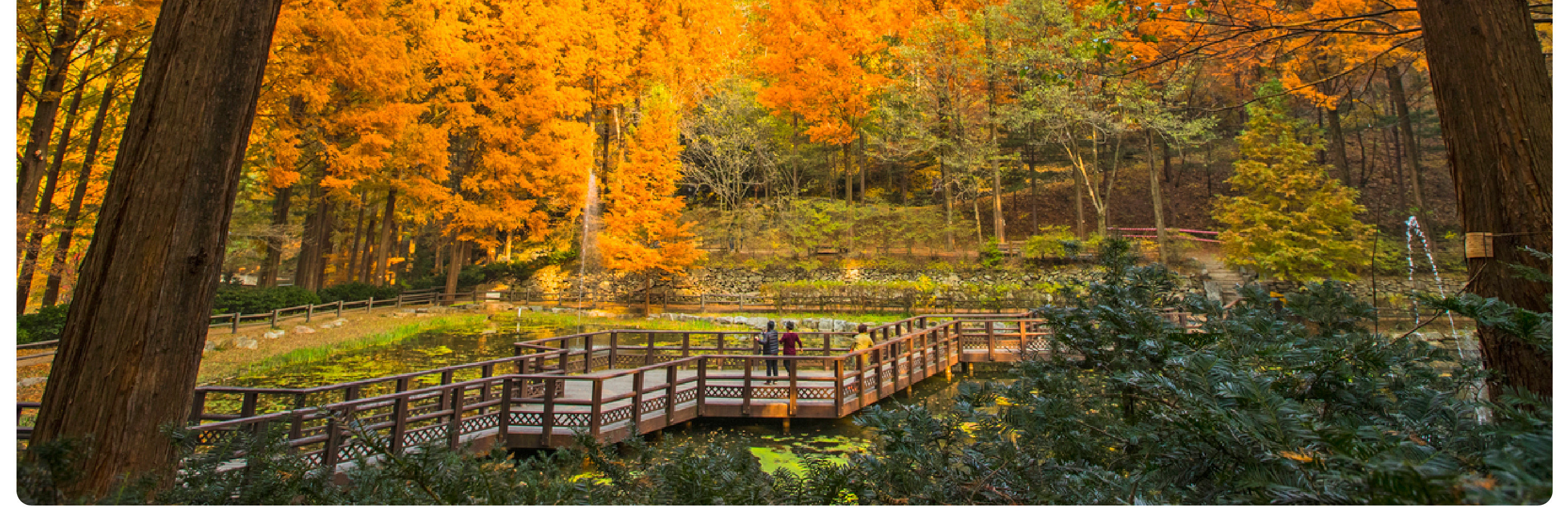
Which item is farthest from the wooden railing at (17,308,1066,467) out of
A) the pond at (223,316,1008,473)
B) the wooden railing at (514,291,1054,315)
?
the wooden railing at (514,291,1054,315)

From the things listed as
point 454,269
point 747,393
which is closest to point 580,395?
point 747,393

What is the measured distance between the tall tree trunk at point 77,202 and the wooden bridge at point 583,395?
345 centimetres

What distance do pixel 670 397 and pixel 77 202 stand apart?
11.1 m

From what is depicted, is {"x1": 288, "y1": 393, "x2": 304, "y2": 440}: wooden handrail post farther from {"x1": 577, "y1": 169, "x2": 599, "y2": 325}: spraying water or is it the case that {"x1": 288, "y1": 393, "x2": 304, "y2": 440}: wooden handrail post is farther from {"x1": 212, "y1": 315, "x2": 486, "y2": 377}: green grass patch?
{"x1": 577, "y1": 169, "x2": 599, "y2": 325}: spraying water

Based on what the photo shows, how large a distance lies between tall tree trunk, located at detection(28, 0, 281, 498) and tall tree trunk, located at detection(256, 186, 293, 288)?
586 inches

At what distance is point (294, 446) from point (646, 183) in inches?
583

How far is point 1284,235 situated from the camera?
16.1 meters

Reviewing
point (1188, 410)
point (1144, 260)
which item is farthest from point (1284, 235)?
point (1188, 410)

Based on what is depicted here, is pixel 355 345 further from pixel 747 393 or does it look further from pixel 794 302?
pixel 794 302

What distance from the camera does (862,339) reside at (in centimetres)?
873

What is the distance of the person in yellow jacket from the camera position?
8609mm

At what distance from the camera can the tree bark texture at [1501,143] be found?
221cm

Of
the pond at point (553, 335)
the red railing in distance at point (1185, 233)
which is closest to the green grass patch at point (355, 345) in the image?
the pond at point (553, 335)
